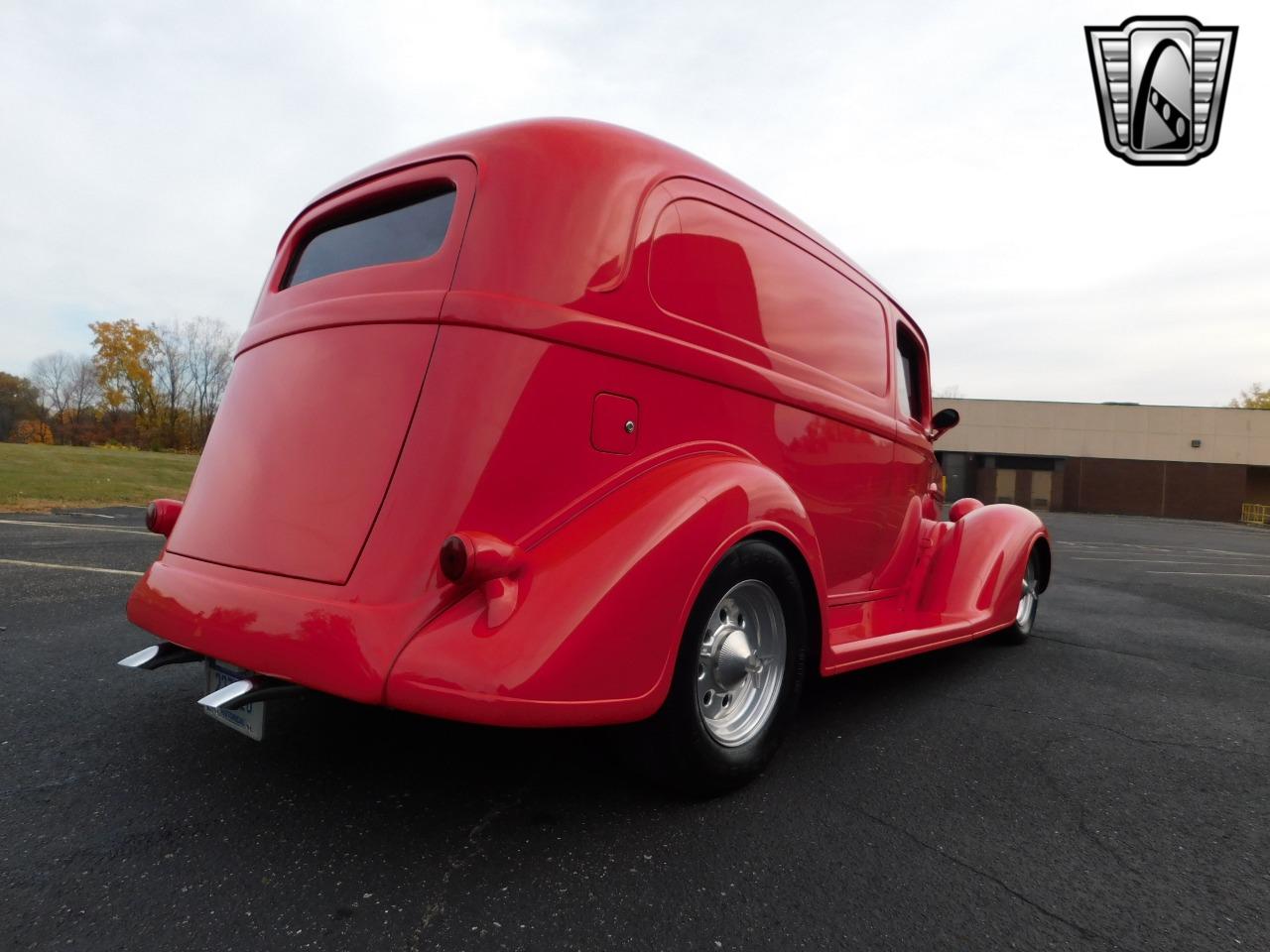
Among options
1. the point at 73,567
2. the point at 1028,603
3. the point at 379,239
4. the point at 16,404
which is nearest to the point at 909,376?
the point at 1028,603

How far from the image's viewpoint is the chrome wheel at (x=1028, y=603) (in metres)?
4.89

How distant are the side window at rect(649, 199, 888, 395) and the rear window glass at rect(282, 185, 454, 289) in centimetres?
69

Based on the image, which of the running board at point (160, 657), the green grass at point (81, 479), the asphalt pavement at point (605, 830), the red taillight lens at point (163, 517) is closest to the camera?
the asphalt pavement at point (605, 830)

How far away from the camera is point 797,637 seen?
2.60 meters

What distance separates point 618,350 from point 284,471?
1.06 metres

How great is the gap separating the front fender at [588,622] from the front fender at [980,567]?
2235mm

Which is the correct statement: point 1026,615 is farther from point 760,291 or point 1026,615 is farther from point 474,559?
point 474,559

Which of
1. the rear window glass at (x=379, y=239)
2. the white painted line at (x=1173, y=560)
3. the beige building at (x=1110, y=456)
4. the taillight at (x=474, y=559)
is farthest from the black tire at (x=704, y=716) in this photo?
the beige building at (x=1110, y=456)

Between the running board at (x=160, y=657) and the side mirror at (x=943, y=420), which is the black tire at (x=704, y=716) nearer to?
the running board at (x=160, y=657)

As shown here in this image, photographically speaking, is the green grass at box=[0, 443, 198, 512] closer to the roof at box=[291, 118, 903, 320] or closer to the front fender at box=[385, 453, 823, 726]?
Result: the roof at box=[291, 118, 903, 320]

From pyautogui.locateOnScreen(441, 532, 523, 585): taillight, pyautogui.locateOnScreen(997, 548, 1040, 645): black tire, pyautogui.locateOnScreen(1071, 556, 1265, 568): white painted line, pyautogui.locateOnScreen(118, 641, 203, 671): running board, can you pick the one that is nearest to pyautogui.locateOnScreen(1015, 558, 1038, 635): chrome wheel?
pyautogui.locateOnScreen(997, 548, 1040, 645): black tire

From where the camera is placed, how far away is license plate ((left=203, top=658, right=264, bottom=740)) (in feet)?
6.82

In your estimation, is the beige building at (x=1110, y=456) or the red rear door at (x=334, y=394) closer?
the red rear door at (x=334, y=394)

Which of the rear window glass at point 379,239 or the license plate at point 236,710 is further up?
the rear window glass at point 379,239
